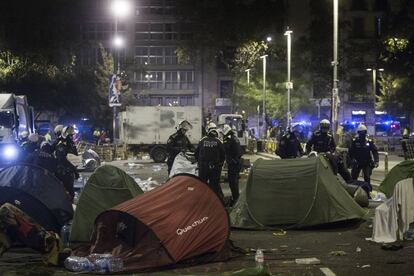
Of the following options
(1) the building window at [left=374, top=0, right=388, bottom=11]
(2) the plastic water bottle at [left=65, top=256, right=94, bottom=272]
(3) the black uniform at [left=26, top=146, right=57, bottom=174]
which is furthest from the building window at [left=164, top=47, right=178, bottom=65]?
(2) the plastic water bottle at [left=65, top=256, right=94, bottom=272]

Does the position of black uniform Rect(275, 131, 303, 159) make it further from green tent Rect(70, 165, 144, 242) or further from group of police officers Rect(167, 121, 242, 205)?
green tent Rect(70, 165, 144, 242)

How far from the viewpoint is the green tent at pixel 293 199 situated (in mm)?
11305

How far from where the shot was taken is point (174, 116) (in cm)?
3628

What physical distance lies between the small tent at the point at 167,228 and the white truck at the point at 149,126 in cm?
2628

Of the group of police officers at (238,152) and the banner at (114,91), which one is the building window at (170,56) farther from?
the group of police officers at (238,152)

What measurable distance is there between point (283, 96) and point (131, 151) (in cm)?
2308

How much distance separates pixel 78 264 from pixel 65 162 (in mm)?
6431

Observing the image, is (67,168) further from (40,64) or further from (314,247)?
Result: (40,64)

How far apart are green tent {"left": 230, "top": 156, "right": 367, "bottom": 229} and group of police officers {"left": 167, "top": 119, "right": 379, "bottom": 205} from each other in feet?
7.73

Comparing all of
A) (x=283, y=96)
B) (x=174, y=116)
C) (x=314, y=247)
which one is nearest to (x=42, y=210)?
Answer: (x=314, y=247)

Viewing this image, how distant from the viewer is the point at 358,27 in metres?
74.2

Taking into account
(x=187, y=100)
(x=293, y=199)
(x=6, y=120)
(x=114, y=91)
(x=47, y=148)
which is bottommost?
(x=293, y=199)

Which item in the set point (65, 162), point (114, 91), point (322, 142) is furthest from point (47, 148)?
point (114, 91)

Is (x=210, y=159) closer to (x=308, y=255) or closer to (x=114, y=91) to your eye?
(x=308, y=255)
